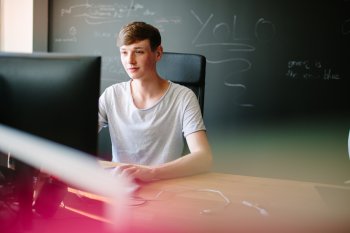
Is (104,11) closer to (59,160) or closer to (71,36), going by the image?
(71,36)

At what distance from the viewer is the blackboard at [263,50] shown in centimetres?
286

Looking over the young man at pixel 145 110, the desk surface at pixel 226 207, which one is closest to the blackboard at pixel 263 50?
the young man at pixel 145 110

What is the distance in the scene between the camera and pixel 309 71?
2.92 m

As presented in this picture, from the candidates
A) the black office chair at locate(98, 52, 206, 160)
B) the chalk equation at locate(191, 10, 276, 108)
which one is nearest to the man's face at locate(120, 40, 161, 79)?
the black office chair at locate(98, 52, 206, 160)

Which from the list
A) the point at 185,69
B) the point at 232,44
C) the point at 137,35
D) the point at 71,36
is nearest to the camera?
the point at 137,35

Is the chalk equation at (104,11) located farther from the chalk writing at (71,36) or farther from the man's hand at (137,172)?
the man's hand at (137,172)

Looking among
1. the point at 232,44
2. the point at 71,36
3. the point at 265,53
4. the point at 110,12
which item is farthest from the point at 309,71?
the point at 71,36

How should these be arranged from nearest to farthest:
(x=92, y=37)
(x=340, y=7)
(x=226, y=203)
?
(x=226, y=203)
(x=340, y=7)
(x=92, y=37)

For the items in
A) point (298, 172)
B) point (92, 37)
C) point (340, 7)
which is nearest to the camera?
point (340, 7)

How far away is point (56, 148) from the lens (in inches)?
41.8

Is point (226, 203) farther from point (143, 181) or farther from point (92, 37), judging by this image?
point (92, 37)

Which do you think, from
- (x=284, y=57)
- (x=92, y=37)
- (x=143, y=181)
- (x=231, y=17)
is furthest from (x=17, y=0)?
(x=143, y=181)

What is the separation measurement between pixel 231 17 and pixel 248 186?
6.14 ft

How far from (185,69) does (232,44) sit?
107 cm
